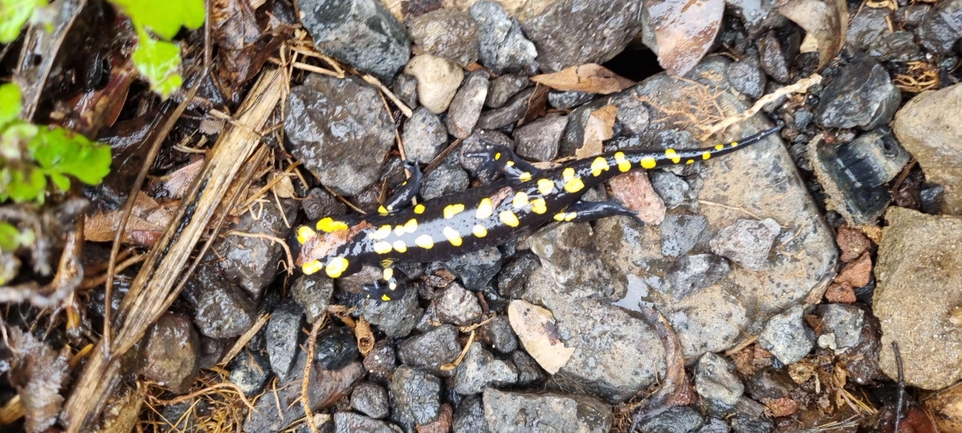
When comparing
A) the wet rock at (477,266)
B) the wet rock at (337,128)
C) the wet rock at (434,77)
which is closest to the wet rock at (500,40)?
the wet rock at (434,77)

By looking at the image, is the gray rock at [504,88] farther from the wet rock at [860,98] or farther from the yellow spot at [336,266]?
the wet rock at [860,98]

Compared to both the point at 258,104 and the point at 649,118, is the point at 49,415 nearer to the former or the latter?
the point at 258,104

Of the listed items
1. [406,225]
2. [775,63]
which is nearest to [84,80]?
[406,225]

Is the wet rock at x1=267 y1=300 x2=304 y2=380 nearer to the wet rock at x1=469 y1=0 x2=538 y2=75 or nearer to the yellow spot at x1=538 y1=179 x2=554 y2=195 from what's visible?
the yellow spot at x1=538 y1=179 x2=554 y2=195

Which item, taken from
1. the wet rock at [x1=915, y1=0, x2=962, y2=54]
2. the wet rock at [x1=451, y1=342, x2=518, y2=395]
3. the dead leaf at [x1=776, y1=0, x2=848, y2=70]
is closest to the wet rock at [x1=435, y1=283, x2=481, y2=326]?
the wet rock at [x1=451, y1=342, x2=518, y2=395]

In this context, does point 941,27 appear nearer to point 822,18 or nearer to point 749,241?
point 822,18

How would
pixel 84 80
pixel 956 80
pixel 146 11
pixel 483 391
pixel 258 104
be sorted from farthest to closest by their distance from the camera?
1. pixel 483 391
2. pixel 258 104
3. pixel 956 80
4. pixel 84 80
5. pixel 146 11
